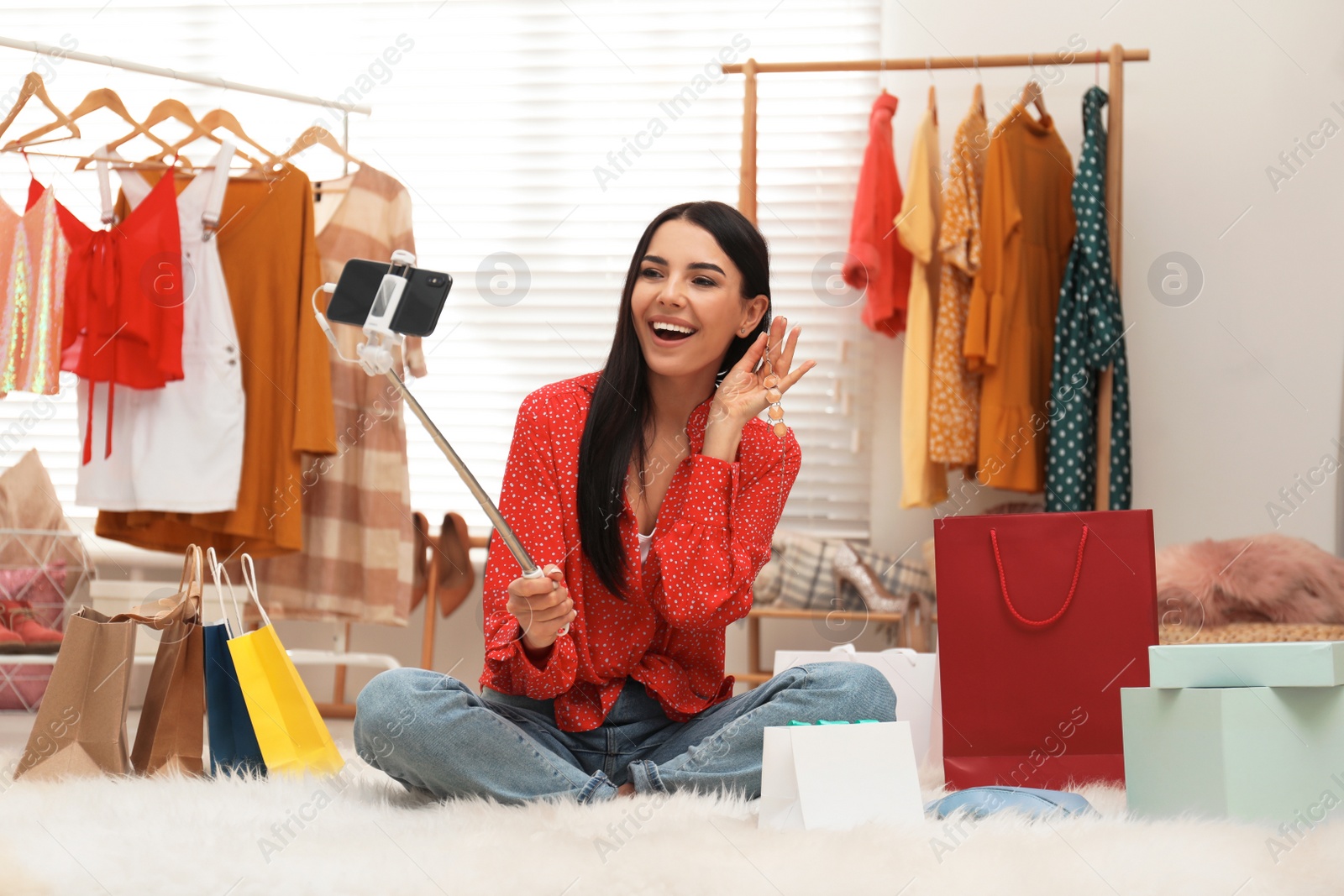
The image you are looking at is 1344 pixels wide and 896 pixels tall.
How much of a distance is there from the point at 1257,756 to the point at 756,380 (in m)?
0.76

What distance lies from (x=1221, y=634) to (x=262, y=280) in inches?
79.9

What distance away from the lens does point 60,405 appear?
310 cm

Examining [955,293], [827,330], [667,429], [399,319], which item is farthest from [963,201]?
[399,319]

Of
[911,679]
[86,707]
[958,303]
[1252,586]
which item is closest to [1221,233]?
[958,303]

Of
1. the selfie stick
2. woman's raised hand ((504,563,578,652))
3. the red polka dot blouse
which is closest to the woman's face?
the red polka dot blouse

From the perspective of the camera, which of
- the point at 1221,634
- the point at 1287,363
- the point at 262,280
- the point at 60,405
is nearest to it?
the point at 1221,634

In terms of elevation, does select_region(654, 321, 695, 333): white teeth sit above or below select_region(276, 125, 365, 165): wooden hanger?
below

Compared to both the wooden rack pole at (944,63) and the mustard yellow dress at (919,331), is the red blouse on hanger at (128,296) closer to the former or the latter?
the wooden rack pole at (944,63)

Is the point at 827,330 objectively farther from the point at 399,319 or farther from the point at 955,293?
the point at 399,319

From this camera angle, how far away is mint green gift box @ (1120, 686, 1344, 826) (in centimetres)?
126

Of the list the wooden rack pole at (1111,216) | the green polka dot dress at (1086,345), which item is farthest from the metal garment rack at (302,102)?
the wooden rack pole at (1111,216)

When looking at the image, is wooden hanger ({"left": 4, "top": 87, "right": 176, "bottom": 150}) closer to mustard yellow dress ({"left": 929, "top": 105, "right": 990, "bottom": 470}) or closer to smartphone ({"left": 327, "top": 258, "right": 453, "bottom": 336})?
smartphone ({"left": 327, "top": 258, "right": 453, "bottom": 336})

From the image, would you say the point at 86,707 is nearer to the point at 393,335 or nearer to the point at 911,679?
the point at 393,335

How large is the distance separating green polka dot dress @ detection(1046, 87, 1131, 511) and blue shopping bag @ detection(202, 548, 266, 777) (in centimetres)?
180
